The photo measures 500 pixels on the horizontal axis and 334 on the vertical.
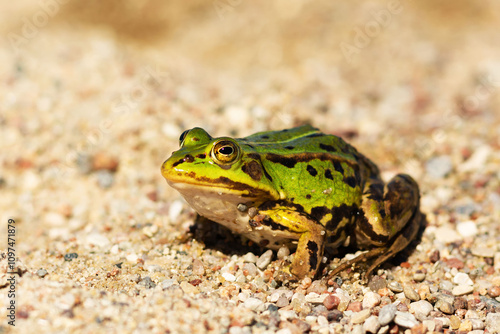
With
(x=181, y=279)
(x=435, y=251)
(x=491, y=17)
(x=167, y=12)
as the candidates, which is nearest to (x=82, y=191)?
(x=181, y=279)

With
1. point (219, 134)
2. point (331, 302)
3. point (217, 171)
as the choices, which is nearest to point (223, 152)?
point (217, 171)

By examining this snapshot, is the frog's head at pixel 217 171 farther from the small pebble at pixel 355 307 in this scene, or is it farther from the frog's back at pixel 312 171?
the small pebble at pixel 355 307

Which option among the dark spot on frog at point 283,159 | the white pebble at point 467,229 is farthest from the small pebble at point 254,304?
the white pebble at point 467,229

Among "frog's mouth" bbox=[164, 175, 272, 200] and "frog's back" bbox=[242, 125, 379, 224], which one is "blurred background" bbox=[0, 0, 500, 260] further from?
"frog's back" bbox=[242, 125, 379, 224]

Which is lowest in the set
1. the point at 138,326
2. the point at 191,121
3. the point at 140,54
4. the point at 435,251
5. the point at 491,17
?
the point at 138,326

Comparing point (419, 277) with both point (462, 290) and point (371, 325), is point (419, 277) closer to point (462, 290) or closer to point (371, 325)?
point (462, 290)

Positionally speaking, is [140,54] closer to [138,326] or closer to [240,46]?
[240,46]

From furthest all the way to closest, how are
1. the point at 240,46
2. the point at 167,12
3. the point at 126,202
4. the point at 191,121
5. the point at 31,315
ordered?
the point at 167,12, the point at 240,46, the point at 191,121, the point at 126,202, the point at 31,315
